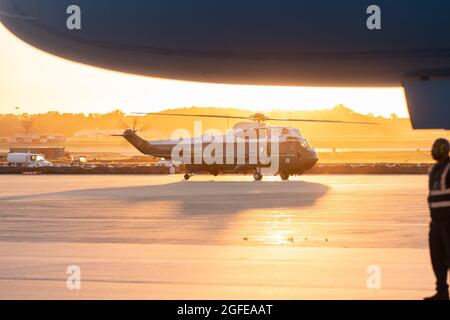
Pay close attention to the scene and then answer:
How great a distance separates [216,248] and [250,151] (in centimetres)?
2749

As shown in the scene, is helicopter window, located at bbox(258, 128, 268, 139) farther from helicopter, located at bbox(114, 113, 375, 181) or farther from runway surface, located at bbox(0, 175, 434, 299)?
runway surface, located at bbox(0, 175, 434, 299)

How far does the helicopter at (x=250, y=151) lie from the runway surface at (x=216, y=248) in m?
15.1

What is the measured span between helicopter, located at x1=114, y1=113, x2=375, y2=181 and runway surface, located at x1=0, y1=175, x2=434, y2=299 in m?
15.1

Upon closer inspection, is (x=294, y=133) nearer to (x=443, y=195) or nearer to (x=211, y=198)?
(x=211, y=198)

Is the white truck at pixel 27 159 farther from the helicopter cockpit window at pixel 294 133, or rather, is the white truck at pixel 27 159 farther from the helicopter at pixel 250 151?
the helicopter cockpit window at pixel 294 133

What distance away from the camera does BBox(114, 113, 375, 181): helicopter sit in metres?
39.2

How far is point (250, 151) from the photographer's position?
4022 centimetres

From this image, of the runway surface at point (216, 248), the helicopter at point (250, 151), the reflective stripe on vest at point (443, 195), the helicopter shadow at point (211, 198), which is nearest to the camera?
the reflective stripe on vest at point (443, 195)

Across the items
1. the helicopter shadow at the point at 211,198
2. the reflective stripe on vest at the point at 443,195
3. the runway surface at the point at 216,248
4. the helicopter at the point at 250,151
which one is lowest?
the runway surface at the point at 216,248

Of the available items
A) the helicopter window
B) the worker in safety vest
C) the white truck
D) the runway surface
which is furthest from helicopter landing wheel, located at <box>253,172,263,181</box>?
the white truck

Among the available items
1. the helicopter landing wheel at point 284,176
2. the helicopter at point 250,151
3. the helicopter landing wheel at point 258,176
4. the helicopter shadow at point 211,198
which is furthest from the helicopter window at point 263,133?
the helicopter shadow at point 211,198

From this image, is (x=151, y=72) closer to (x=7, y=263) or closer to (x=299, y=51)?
(x=299, y=51)

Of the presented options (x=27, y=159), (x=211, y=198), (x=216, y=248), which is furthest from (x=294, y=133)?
(x=27, y=159)

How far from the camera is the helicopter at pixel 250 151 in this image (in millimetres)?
39219
